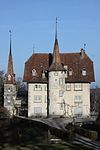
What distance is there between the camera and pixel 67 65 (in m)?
84.7

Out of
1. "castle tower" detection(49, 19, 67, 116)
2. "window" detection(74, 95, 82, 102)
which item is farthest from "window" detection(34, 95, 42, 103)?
"window" detection(74, 95, 82, 102)

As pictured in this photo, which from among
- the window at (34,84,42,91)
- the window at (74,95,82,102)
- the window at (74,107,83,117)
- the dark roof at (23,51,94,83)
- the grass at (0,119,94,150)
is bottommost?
the grass at (0,119,94,150)

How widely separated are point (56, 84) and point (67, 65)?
615cm

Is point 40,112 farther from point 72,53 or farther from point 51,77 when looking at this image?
point 72,53

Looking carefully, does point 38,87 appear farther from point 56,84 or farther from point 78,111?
point 78,111

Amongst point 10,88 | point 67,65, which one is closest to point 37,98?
point 10,88

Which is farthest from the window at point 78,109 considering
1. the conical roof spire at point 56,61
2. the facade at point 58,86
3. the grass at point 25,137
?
the grass at point 25,137

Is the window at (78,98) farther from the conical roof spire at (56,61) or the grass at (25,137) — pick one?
the grass at (25,137)

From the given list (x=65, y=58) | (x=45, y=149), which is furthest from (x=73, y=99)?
(x=45, y=149)

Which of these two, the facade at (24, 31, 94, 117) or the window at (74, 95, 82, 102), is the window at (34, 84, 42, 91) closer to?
the facade at (24, 31, 94, 117)

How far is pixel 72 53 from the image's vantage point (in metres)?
88.0

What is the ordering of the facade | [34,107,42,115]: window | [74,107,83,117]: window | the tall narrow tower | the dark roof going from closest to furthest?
1. the facade
2. [74,107,83,117]: window
3. the dark roof
4. [34,107,42,115]: window
5. the tall narrow tower

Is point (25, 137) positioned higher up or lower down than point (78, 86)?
lower down

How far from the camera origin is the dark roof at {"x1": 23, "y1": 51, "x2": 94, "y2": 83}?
8306 centimetres
